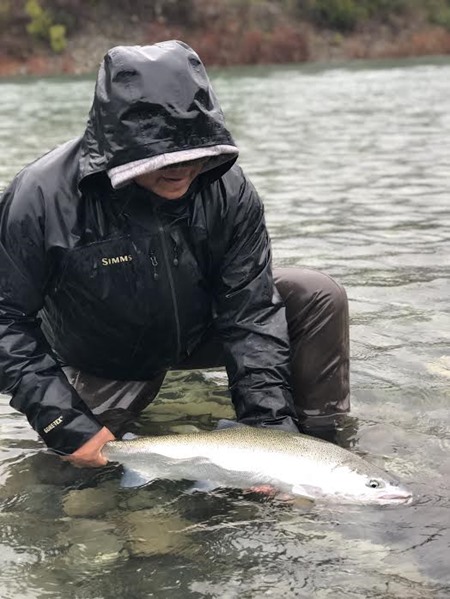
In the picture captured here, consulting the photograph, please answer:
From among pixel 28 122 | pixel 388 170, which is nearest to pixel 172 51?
pixel 388 170

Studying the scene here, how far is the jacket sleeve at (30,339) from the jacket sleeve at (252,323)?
0.72 meters

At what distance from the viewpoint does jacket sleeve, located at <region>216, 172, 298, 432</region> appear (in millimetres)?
4105

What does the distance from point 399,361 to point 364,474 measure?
2090 millimetres

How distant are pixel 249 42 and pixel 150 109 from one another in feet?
203

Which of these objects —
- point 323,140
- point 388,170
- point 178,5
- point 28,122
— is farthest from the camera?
point 178,5

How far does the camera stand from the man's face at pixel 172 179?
355 cm

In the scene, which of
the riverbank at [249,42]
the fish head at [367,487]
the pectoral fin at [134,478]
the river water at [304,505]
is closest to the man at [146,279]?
the pectoral fin at [134,478]

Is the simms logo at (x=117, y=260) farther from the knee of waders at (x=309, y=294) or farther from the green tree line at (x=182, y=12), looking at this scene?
the green tree line at (x=182, y=12)

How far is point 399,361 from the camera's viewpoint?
554cm

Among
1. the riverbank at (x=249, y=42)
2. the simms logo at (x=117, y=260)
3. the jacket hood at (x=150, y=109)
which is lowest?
the riverbank at (x=249, y=42)

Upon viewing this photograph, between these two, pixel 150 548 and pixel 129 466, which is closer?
pixel 150 548

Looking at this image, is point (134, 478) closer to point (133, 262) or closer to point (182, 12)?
point (133, 262)

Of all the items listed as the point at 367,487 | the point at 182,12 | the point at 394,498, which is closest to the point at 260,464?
the point at 367,487

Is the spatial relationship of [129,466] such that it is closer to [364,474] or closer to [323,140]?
[364,474]
